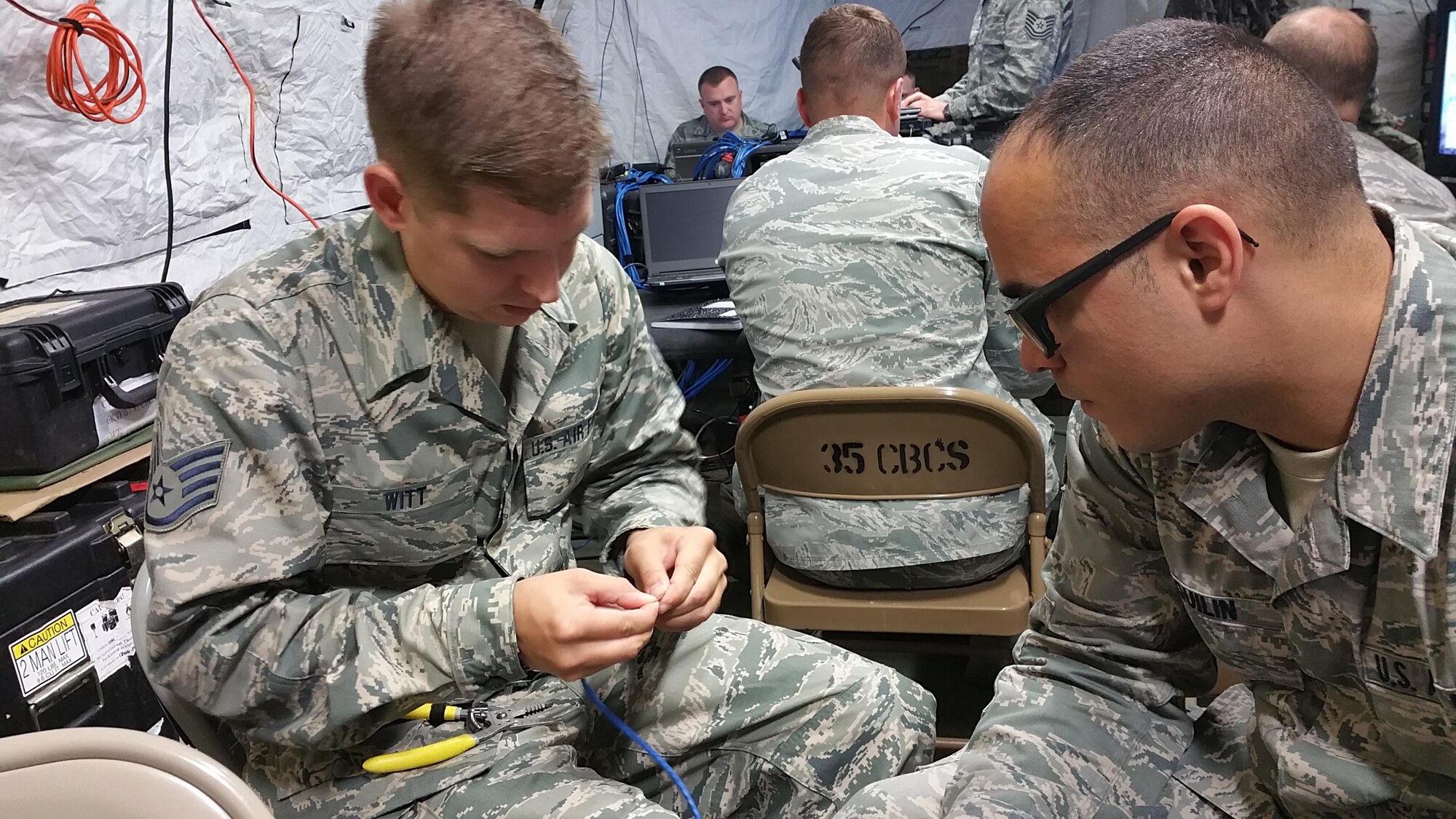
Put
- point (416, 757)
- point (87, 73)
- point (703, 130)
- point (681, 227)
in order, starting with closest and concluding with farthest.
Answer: point (416, 757) → point (87, 73) → point (681, 227) → point (703, 130)

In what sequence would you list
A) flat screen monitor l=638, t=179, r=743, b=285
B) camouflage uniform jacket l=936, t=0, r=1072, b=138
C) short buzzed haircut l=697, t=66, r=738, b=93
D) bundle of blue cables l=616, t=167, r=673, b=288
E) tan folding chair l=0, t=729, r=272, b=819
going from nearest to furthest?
tan folding chair l=0, t=729, r=272, b=819 < flat screen monitor l=638, t=179, r=743, b=285 < bundle of blue cables l=616, t=167, r=673, b=288 < camouflage uniform jacket l=936, t=0, r=1072, b=138 < short buzzed haircut l=697, t=66, r=738, b=93

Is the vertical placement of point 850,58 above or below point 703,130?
above

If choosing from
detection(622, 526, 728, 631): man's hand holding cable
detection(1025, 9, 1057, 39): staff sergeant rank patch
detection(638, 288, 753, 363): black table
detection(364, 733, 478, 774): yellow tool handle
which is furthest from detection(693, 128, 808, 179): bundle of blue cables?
detection(364, 733, 478, 774): yellow tool handle

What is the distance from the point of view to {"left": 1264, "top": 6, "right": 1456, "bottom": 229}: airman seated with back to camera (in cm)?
226

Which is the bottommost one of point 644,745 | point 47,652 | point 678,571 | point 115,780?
point 47,652

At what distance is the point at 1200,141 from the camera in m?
0.76

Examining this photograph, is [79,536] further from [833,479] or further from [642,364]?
[833,479]

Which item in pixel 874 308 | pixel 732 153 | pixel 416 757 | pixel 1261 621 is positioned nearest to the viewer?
pixel 1261 621

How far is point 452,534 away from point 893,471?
83cm

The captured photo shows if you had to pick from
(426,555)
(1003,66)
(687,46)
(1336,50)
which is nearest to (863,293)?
(426,555)

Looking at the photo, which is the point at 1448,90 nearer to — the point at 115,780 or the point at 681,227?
the point at 681,227

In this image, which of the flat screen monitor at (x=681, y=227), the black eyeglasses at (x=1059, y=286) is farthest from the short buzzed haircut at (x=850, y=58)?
the black eyeglasses at (x=1059, y=286)

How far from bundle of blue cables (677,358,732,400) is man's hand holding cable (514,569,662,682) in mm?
2156

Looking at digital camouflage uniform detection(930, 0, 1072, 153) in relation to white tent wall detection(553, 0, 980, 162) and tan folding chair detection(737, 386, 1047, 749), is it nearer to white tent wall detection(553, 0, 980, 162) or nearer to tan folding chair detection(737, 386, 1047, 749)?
white tent wall detection(553, 0, 980, 162)
